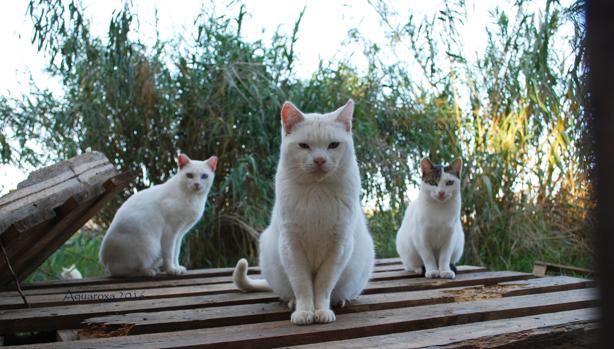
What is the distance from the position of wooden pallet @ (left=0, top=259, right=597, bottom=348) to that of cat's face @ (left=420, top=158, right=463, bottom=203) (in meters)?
0.42

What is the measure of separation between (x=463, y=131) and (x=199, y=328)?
268cm

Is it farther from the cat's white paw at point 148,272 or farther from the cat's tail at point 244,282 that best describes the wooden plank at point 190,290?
the cat's white paw at point 148,272

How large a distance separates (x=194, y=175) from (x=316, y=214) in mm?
1321

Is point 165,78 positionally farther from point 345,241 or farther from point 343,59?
point 345,241

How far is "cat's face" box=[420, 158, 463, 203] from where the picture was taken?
249cm

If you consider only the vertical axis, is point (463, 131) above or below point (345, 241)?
above

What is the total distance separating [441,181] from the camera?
8.20 ft

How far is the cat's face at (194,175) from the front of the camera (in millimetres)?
2754

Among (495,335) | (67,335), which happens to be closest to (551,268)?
(495,335)

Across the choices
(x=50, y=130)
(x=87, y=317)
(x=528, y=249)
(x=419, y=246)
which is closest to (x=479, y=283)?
(x=419, y=246)

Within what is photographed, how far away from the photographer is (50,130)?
3.54 m

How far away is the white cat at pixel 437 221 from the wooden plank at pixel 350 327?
1.82 feet

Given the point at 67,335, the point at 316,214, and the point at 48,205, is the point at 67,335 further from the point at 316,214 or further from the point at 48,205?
the point at 316,214

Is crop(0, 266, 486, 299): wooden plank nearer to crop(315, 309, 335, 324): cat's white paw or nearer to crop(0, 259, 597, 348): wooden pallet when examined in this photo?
crop(0, 259, 597, 348): wooden pallet
